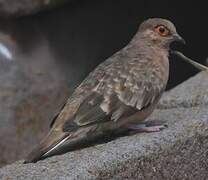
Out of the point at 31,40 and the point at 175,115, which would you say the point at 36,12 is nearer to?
the point at 31,40

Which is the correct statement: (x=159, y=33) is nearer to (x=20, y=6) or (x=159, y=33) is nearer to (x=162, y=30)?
(x=162, y=30)

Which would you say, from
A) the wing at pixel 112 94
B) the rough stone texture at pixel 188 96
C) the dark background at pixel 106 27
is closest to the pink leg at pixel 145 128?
the wing at pixel 112 94

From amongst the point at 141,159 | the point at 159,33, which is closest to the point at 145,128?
the point at 141,159

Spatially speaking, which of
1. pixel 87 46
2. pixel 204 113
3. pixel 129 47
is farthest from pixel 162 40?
pixel 87 46

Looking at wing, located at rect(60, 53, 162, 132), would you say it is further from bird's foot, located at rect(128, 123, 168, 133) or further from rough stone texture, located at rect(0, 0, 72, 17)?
rough stone texture, located at rect(0, 0, 72, 17)

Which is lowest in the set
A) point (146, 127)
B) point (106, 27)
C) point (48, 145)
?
point (106, 27)

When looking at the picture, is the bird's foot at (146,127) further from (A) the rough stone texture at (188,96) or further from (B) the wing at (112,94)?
(A) the rough stone texture at (188,96)
